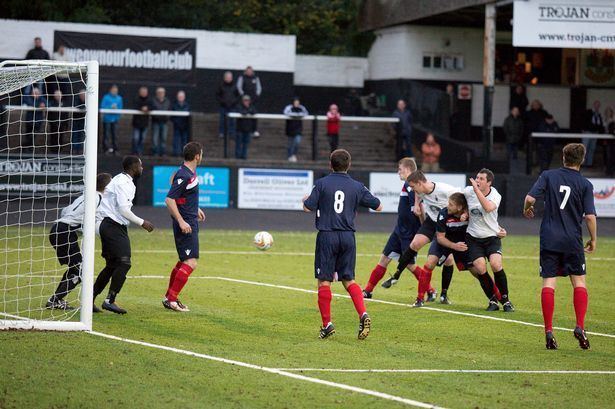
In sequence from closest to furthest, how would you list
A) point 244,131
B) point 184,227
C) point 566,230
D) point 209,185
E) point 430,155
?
point 566,230, point 184,227, point 209,185, point 244,131, point 430,155

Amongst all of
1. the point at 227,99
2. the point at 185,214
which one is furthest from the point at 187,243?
the point at 227,99

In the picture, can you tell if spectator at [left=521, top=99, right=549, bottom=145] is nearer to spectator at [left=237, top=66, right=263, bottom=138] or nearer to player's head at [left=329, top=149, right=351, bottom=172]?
spectator at [left=237, top=66, right=263, bottom=138]

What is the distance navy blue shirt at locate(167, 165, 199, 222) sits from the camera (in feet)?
42.0

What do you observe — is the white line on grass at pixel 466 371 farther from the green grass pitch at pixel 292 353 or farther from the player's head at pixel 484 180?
the player's head at pixel 484 180

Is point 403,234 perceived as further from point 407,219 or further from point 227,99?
point 227,99

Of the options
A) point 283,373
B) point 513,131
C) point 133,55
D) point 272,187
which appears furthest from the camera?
point 133,55

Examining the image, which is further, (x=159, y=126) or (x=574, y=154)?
(x=159, y=126)

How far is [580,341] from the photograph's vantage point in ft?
36.0

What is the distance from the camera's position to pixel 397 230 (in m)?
15.0

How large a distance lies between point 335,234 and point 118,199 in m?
2.71

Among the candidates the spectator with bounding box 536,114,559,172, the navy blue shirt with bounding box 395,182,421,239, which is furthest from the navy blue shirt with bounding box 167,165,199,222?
the spectator with bounding box 536,114,559,172

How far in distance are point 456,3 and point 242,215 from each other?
11.0 m

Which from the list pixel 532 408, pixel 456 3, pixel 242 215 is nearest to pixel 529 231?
pixel 242 215

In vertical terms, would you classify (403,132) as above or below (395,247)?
above
